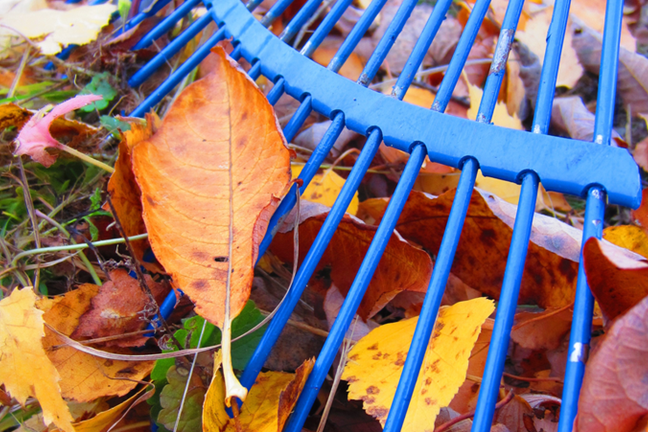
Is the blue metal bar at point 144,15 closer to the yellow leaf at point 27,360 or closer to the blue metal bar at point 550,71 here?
the yellow leaf at point 27,360

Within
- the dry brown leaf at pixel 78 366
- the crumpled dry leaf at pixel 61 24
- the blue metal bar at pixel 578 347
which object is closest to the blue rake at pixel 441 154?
the blue metal bar at pixel 578 347

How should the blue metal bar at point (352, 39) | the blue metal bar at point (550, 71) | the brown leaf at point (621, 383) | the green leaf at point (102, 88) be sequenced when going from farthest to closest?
1. the green leaf at point (102, 88)
2. the blue metal bar at point (352, 39)
3. the blue metal bar at point (550, 71)
4. the brown leaf at point (621, 383)

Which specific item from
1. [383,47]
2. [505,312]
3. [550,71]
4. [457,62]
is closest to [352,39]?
[383,47]

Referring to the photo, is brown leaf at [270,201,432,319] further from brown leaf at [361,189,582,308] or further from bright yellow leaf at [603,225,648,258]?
bright yellow leaf at [603,225,648,258]

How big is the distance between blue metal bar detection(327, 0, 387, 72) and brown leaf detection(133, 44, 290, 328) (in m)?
0.26

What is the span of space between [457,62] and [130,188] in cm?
59

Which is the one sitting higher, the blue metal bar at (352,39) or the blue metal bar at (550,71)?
the blue metal bar at (550,71)

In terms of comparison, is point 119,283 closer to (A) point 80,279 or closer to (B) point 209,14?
(A) point 80,279

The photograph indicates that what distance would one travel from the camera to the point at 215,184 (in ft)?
1.98

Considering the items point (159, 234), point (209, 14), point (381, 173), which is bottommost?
point (159, 234)

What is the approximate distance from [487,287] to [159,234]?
0.54 m

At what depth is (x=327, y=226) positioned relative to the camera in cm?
66

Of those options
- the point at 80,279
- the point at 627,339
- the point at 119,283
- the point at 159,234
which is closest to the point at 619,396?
the point at 627,339

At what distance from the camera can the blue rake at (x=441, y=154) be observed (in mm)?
556
